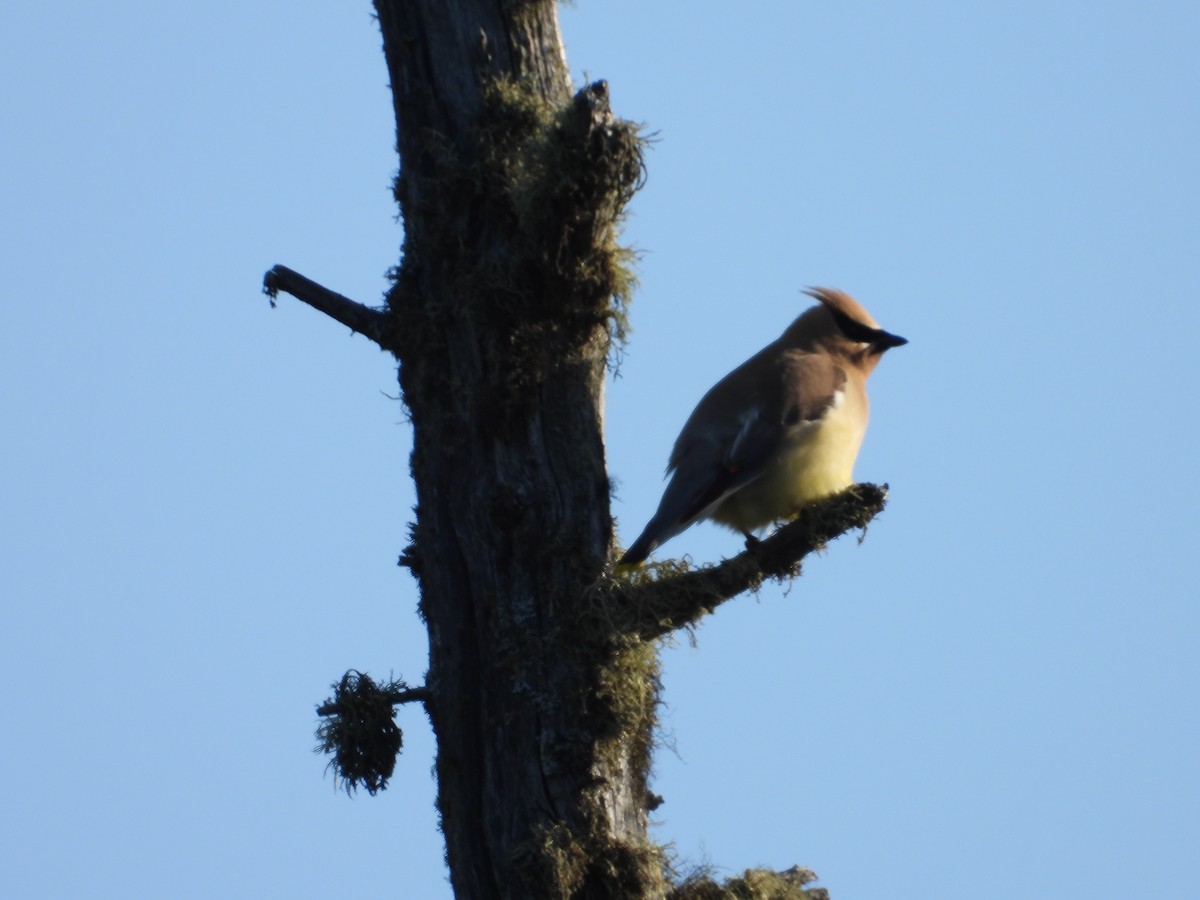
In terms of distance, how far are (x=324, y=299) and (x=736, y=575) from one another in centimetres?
153

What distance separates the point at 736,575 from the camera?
4.62 meters

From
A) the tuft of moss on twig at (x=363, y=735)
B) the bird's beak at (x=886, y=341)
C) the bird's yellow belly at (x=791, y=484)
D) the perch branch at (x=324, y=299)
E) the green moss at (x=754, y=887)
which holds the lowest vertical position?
the green moss at (x=754, y=887)

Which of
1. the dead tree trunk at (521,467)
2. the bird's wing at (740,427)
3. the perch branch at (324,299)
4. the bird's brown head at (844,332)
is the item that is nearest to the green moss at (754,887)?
the dead tree trunk at (521,467)

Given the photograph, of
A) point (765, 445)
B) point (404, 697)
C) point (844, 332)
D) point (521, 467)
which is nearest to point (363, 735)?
point (404, 697)

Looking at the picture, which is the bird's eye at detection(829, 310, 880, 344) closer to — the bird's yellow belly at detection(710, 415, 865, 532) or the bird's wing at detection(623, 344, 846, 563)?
the bird's wing at detection(623, 344, 846, 563)

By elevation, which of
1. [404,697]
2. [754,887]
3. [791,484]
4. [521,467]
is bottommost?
[754,887]

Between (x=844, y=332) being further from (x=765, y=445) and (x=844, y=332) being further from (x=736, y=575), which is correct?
(x=736, y=575)

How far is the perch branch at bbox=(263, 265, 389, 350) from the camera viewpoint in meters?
4.86

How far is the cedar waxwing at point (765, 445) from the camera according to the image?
5.52 meters

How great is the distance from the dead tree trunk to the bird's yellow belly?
0.84 meters

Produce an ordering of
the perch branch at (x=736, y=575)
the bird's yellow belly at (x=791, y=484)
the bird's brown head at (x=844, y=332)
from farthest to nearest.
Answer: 1. the bird's brown head at (x=844, y=332)
2. the bird's yellow belly at (x=791, y=484)
3. the perch branch at (x=736, y=575)

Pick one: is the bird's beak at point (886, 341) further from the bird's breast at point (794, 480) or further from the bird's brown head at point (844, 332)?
the bird's breast at point (794, 480)

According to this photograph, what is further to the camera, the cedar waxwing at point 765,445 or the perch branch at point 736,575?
the cedar waxwing at point 765,445

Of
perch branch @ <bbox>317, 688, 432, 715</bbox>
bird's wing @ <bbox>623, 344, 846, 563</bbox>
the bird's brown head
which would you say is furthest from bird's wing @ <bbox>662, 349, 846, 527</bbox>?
perch branch @ <bbox>317, 688, 432, 715</bbox>
